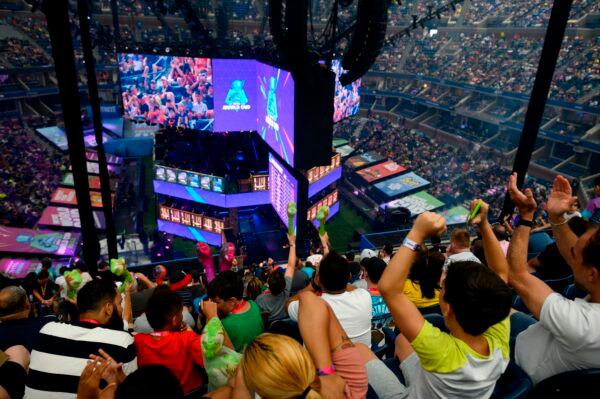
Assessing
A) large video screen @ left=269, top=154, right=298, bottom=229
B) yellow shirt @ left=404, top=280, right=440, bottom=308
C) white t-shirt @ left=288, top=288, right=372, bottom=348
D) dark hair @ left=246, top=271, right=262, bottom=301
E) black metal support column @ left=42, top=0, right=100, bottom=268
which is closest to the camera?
white t-shirt @ left=288, top=288, right=372, bottom=348

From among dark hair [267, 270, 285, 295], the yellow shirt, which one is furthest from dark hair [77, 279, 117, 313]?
the yellow shirt

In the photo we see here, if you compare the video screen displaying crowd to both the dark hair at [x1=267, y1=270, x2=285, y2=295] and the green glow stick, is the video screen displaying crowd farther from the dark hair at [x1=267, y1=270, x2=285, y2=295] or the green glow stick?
the dark hair at [x1=267, y1=270, x2=285, y2=295]

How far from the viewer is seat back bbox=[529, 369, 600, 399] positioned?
1853 mm

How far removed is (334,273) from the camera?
2639 millimetres

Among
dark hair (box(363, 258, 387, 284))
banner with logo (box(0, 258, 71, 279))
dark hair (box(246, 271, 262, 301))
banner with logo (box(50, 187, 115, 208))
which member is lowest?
banner with logo (box(0, 258, 71, 279))

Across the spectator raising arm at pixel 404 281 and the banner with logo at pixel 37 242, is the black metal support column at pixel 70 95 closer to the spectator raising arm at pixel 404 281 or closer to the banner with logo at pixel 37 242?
the spectator raising arm at pixel 404 281

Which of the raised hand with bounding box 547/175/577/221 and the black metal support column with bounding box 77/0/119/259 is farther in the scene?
the black metal support column with bounding box 77/0/119/259

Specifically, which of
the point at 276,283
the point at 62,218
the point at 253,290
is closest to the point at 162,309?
the point at 276,283

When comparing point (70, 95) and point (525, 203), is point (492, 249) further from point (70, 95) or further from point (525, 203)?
point (70, 95)

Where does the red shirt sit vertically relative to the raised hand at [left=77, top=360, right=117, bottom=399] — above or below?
below

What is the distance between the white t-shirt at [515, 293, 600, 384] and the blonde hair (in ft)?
4.11

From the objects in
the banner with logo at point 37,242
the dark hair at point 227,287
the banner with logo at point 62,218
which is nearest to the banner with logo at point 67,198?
the banner with logo at point 62,218

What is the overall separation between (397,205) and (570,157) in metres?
13.3

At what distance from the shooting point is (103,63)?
116 feet
